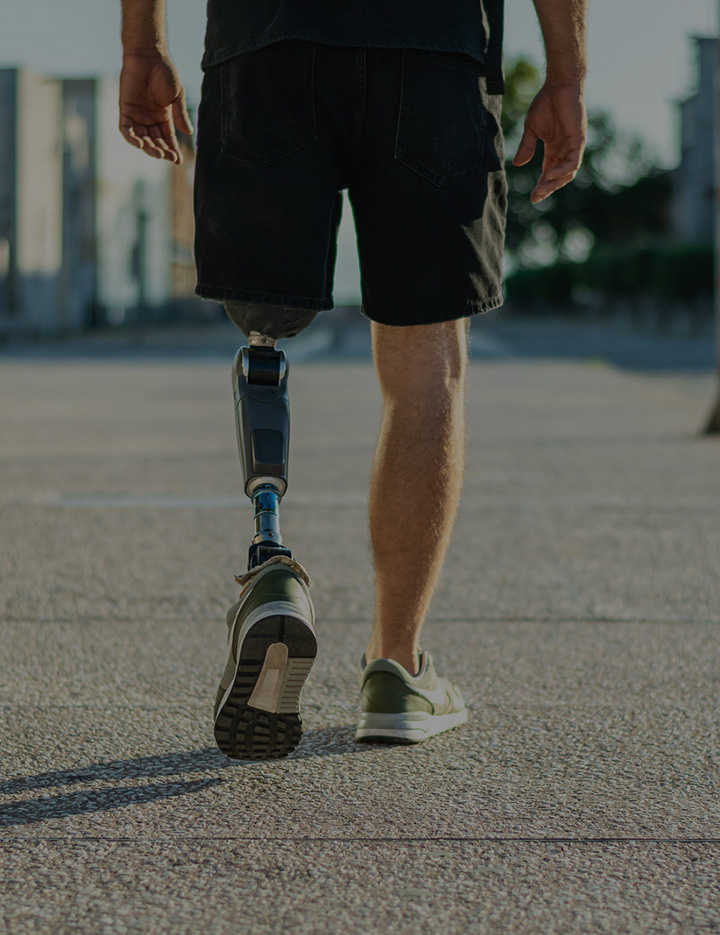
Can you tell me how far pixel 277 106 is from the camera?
7.04 feet

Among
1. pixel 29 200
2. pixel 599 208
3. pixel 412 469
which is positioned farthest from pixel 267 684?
pixel 599 208

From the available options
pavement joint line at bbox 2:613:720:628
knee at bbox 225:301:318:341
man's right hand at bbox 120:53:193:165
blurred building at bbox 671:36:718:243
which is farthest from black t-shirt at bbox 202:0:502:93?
blurred building at bbox 671:36:718:243

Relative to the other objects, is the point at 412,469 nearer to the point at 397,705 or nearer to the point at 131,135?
the point at 397,705

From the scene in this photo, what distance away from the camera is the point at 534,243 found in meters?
81.0

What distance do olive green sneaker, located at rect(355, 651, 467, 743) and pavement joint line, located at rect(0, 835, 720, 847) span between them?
1.48 feet

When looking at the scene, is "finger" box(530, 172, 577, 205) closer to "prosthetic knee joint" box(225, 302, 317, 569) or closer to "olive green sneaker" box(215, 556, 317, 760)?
"prosthetic knee joint" box(225, 302, 317, 569)

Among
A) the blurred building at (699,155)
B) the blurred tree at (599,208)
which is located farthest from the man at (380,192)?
the blurred tree at (599,208)

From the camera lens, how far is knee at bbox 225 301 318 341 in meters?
2.20

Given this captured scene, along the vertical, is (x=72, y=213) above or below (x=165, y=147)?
above

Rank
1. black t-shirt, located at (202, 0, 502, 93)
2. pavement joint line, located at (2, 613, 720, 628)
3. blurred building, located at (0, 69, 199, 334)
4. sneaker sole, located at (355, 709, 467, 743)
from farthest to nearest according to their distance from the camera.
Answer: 1. blurred building, located at (0, 69, 199, 334)
2. pavement joint line, located at (2, 613, 720, 628)
3. sneaker sole, located at (355, 709, 467, 743)
4. black t-shirt, located at (202, 0, 502, 93)

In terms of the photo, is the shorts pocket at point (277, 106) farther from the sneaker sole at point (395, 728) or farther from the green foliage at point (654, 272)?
the green foliage at point (654, 272)

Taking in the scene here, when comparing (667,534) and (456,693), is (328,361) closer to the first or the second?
(667,534)

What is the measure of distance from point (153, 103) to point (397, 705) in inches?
42.9

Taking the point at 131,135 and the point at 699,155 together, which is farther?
the point at 699,155
